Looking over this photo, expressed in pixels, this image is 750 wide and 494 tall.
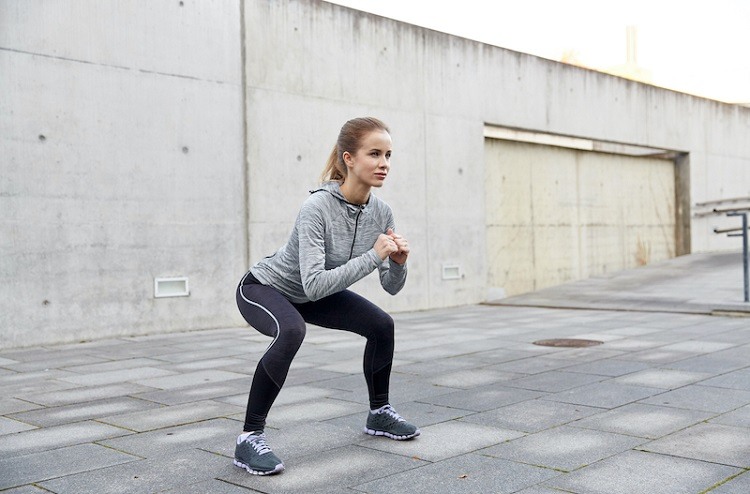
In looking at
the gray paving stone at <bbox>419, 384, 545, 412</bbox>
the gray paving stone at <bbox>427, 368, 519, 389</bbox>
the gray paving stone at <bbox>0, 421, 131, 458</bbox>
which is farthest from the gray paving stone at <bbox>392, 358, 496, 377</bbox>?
the gray paving stone at <bbox>0, 421, 131, 458</bbox>

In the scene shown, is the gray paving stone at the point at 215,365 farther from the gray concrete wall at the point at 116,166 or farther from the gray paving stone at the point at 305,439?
the gray concrete wall at the point at 116,166

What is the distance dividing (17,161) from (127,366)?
2.85m

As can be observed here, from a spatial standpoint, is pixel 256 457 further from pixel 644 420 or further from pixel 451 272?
pixel 451 272

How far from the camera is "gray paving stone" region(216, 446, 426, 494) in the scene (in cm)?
347

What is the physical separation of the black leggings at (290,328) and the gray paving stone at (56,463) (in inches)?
30.7

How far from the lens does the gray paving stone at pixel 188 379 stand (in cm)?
622

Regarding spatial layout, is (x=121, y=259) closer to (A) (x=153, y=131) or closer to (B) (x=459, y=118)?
(A) (x=153, y=131)

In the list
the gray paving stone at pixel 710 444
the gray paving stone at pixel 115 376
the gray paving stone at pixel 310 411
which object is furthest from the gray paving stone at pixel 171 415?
the gray paving stone at pixel 710 444

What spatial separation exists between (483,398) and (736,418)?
1.56 metres

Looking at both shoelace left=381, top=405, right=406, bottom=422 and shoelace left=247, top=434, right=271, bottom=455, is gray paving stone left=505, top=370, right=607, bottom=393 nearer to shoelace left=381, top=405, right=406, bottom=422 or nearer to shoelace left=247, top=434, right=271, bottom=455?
shoelace left=381, top=405, right=406, bottom=422

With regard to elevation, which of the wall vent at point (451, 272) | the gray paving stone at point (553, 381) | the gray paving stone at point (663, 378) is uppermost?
the wall vent at point (451, 272)

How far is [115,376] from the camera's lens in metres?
6.69

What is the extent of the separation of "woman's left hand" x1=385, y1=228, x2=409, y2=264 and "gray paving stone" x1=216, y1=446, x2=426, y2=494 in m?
0.96

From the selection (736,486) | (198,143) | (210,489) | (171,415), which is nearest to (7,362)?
(171,415)
